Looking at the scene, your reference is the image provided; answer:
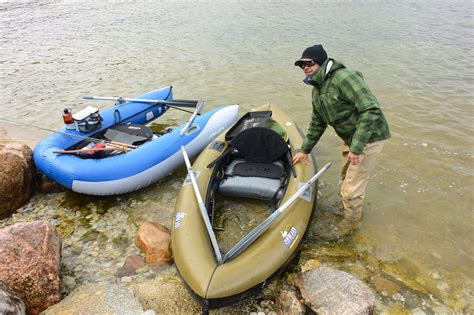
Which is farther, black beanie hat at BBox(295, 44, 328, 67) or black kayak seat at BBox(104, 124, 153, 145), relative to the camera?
black kayak seat at BBox(104, 124, 153, 145)

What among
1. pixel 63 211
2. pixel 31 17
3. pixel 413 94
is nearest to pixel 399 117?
pixel 413 94

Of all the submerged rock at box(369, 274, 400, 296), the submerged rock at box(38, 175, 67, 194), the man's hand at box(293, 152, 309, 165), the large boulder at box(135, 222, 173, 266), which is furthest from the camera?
the submerged rock at box(38, 175, 67, 194)

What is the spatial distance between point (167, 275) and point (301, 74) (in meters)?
7.88

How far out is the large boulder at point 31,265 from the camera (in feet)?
10.5

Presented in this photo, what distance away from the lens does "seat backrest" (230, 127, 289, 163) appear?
4.93m

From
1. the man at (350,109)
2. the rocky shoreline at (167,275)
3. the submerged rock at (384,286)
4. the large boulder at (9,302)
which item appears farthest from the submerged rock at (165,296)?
the man at (350,109)

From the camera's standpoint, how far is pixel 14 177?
4.83 meters

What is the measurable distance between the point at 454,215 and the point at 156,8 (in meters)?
20.2

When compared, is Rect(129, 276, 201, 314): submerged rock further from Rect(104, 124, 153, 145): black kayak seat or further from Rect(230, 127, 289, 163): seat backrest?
Rect(104, 124, 153, 145): black kayak seat

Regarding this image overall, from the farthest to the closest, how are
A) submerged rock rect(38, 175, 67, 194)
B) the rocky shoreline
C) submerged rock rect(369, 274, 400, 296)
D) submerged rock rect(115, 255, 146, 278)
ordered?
submerged rock rect(38, 175, 67, 194), submerged rock rect(115, 255, 146, 278), submerged rock rect(369, 274, 400, 296), the rocky shoreline

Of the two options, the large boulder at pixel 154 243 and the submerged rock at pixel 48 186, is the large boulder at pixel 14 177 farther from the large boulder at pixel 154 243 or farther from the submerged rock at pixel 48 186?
the large boulder at pixel 154 243

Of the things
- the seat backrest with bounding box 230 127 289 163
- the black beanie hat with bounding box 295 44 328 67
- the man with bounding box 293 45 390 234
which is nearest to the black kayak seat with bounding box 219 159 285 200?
the seat backrest with bounding box 230 127 289 163

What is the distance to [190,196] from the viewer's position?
4.32 meters

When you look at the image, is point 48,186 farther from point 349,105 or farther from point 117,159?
point 349,105
